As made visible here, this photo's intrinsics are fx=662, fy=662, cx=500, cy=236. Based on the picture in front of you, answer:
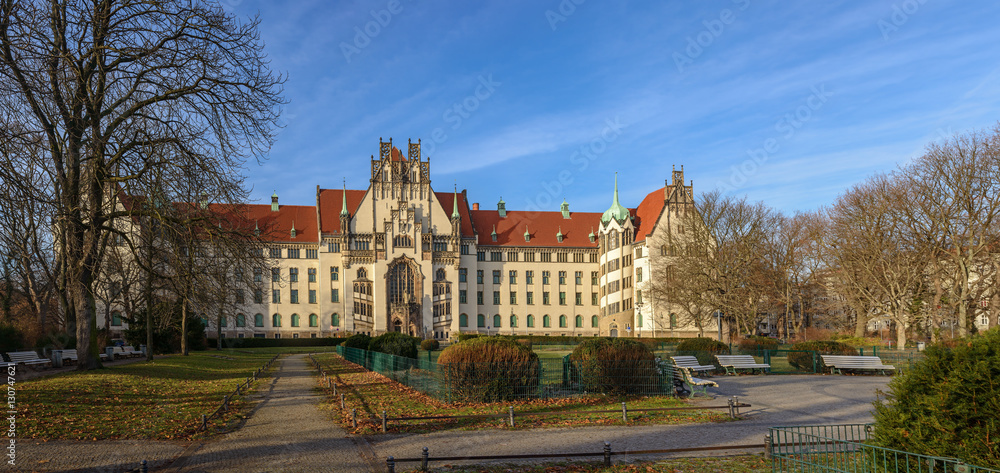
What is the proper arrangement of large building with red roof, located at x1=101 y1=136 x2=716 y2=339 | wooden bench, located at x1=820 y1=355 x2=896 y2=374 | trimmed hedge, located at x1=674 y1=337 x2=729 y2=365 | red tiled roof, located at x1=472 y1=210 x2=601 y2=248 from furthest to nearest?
red tiled roof, located at x1=472 y1=210 x2=601 y2=248 → large building with red roof, located at x1=101 y1=136 x2=716 y2=339 → trimmed hedge, located at x1=674 y1=337 x2=729 y2=365 → wooden bench, located at x1=820 y1=355 x2=896 y2=374

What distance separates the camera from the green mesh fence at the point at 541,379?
59.7 feet

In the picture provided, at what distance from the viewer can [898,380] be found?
292 inches

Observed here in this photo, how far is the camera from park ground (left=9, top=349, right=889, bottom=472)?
1082 cm

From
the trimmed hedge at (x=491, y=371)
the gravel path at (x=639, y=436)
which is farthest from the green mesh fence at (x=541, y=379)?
the gravel path at (x=639, y=436)

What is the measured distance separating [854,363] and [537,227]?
63455mm

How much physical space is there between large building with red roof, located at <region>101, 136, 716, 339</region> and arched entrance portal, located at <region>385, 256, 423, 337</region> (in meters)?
0.13

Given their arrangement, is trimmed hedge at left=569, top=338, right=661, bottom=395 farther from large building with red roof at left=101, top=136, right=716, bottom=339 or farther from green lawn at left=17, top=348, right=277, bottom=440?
large building with red roof at left=101, top=136, right=716, bottom=339

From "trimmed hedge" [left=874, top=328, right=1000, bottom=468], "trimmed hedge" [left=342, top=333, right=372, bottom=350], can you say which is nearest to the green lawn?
"trimmed hedge" [left=874, top=328, right=1000, bottom=468]

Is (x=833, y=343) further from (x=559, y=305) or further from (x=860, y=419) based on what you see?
(x=559, y=305)

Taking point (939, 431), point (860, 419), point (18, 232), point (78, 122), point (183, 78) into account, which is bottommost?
point (860, 419)

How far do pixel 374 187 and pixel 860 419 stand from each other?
7013 cm

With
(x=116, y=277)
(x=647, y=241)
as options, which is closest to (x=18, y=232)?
(x=116, y=277)

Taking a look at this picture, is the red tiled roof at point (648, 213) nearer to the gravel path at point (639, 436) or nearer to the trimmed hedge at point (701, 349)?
the trimmed hedge at point (701, 349)

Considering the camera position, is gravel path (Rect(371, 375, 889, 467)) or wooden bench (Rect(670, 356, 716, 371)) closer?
gravel path (Rect(371, 375, 889, 467))
